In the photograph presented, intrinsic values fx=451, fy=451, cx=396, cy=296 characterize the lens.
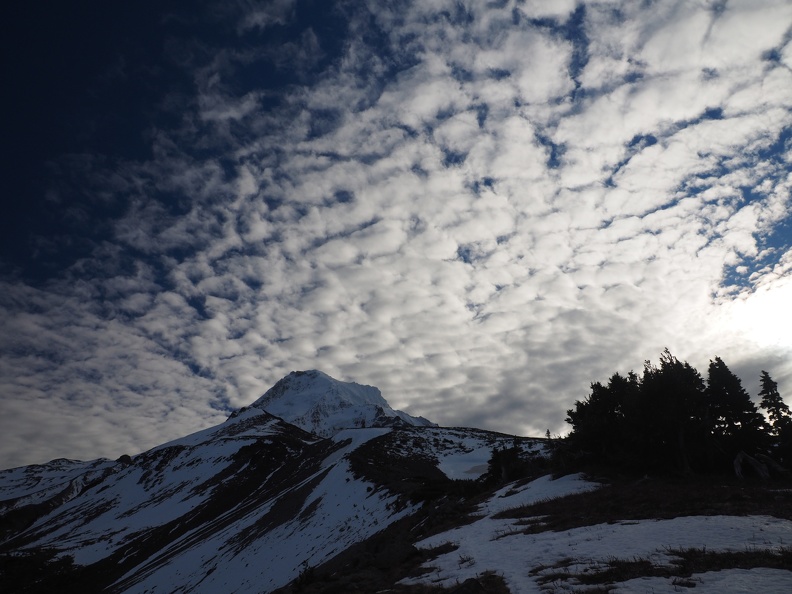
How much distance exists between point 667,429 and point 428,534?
62.5ft

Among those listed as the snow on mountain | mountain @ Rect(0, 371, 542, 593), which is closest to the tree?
mountain @ Rect(0, 371, 542, 593)

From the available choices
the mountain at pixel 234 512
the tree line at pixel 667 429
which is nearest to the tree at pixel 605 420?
the tree line at pixel 667 429

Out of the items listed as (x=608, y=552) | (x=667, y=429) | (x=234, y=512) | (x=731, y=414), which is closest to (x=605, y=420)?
(x=667, y=429)

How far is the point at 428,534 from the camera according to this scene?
25.8 meters

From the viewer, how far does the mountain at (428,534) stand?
1238cm

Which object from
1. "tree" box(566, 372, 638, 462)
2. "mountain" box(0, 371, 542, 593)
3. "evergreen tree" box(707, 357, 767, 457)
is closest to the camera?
"tree" box(566, 372, 638, 462)

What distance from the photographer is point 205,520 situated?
84688mm

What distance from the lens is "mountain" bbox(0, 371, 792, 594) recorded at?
12383 millimetres

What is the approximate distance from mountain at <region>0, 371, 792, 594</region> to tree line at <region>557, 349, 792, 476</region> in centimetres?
396

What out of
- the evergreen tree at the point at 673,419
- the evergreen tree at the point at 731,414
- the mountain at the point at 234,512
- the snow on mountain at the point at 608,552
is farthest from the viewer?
the mountain at the point at 234,512

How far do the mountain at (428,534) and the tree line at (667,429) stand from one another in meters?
3.96

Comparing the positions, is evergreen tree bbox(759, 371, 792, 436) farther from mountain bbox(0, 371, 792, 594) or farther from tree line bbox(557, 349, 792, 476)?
mountain bbox(0, 371, 792, 594)

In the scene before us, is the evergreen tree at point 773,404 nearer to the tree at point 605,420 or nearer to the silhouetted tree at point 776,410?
the silhouetted tree at point 776,410

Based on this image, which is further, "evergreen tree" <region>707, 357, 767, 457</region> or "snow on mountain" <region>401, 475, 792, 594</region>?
"evergreen tree" <region>707, 357, 767, 457</region>
